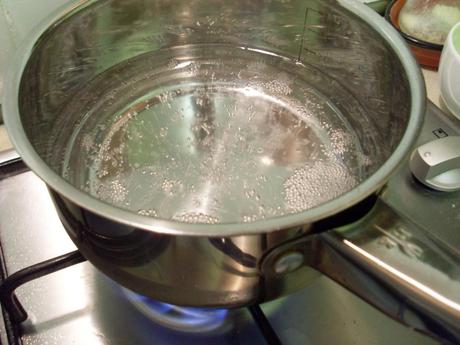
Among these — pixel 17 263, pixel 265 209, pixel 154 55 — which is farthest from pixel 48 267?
pixel 154 55

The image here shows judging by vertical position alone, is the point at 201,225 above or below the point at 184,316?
above

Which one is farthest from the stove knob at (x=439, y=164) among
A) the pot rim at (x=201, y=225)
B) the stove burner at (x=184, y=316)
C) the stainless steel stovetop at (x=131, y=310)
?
the stove burner at (x=184, y=316)

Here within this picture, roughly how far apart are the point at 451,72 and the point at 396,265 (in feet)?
1.07

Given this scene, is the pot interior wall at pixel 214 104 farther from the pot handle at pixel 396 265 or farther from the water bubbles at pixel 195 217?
the pot handle at pixel 396 265

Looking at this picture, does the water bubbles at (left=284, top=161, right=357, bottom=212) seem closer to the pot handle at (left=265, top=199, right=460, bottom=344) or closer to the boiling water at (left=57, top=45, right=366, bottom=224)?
the boiling water at (left=57, top=45, right=366, bottom=224)

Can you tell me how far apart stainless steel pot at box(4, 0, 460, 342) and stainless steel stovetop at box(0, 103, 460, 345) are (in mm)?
68

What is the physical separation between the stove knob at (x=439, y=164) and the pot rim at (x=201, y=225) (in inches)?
4.9

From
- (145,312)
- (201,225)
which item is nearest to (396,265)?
(201,225)

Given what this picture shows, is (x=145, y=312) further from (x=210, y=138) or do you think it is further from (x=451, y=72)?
(x=451, y=72)

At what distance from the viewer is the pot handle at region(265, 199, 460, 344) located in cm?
29

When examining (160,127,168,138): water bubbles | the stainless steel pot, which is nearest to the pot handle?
the stainless steel pot

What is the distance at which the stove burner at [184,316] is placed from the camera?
16.6 inches

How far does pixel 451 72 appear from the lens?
21.6 inches

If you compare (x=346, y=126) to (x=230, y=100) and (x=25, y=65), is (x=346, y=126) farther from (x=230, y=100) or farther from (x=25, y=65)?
(x=25, y=65)
